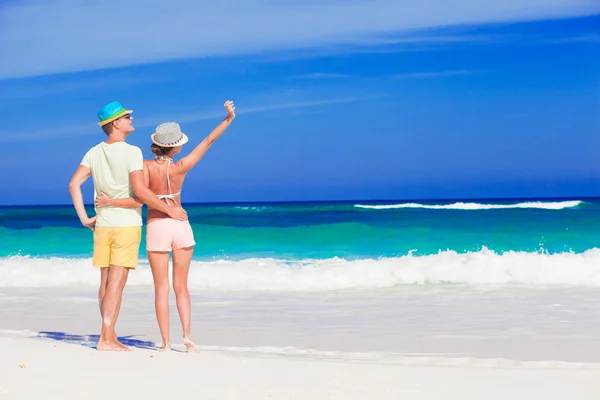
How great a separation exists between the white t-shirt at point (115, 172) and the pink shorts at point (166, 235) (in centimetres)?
17

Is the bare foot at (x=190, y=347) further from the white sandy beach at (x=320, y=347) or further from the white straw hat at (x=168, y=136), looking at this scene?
the white straw hat at (x=168, y=136)

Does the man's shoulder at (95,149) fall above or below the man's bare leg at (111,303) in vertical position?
above

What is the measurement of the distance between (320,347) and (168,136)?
216 centimetres

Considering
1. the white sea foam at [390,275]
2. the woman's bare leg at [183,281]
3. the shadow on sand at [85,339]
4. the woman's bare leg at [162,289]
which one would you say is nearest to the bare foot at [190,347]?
the woman's bare leg at [183,281]

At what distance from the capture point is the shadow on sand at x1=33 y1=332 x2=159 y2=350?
5.82 metres

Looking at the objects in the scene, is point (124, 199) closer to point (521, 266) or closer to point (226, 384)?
point (226, 384)

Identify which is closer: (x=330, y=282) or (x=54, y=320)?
(x=54, y=320)

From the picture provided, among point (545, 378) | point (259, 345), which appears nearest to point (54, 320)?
point (259, 345)

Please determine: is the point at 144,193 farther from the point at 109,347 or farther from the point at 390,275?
the point at 390,275

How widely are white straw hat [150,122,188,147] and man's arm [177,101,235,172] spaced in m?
0.11

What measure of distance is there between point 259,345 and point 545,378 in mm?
2450

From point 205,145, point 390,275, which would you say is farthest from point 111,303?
point 390,275

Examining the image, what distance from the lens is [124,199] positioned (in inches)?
193

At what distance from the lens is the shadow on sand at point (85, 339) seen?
19.1 ft
